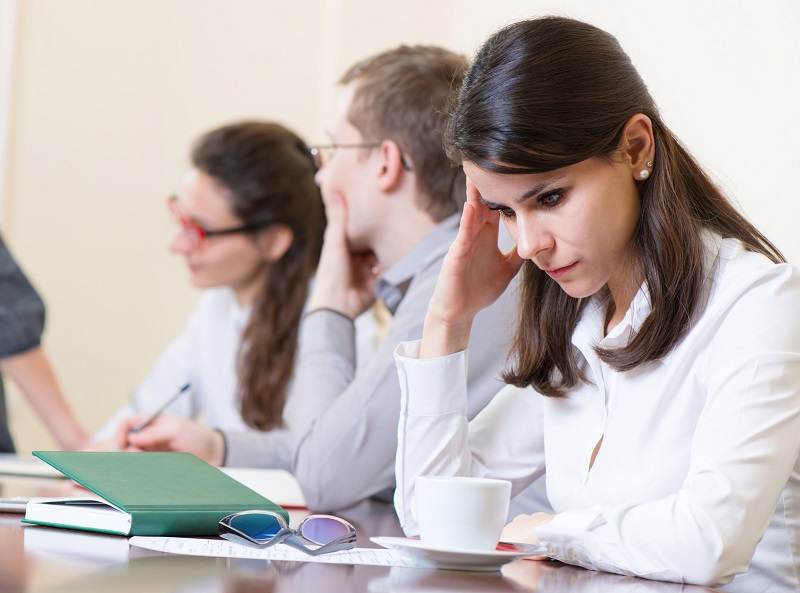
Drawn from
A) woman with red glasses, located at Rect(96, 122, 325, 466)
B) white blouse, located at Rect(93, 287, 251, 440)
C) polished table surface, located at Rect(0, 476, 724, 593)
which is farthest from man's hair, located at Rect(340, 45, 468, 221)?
polished table surface, located at Rect(0, 476, 724, 593)

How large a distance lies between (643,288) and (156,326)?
9.63 ft

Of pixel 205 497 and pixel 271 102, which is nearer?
pixel 205 497

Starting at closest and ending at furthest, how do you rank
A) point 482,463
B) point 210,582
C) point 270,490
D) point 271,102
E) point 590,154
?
point 210,582
point 590,154
point 482,463
point 270,490
point 271,102

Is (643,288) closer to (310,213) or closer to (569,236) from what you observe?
(569,236)

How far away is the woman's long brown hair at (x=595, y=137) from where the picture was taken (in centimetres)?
95

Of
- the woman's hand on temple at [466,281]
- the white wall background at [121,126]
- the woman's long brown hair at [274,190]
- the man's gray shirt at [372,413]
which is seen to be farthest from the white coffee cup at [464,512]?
the white wall background at [121,126]

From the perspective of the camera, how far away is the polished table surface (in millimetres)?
635

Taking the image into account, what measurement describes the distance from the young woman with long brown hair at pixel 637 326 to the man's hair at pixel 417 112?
0.63 metres

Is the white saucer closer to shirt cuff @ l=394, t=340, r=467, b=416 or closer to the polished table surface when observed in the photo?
the polished table surface

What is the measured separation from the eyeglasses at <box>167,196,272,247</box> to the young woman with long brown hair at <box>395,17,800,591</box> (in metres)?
1.44

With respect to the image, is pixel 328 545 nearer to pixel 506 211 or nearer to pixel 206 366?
pixel 506 211

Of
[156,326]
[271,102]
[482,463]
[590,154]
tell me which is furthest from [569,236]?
[156,326]

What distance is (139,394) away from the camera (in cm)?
263

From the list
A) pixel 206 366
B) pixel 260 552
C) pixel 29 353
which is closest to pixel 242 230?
pixel 206 366
